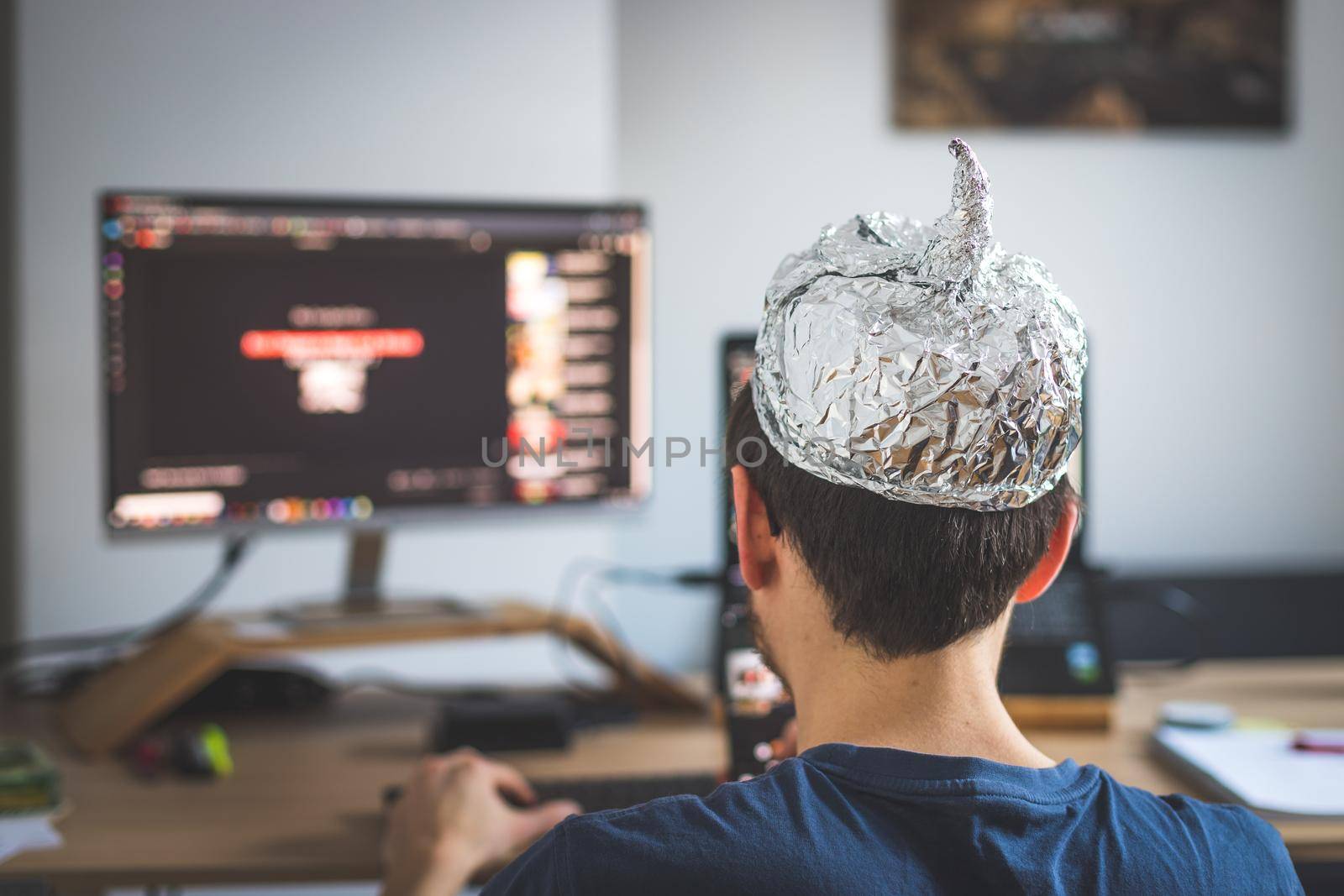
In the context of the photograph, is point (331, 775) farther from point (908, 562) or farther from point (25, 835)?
point (908, 562)

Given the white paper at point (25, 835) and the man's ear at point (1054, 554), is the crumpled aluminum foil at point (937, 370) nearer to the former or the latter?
the man's ear at point (1054, 554)

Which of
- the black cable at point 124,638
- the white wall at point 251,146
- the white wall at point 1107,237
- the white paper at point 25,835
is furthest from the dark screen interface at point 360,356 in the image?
the white wall at point 1107,237

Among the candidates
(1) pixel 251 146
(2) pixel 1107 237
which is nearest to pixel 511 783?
(1) pixel 251 146

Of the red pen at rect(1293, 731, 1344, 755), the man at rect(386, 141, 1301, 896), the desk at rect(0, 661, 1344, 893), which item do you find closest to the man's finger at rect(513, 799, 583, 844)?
the desk at rect(0, 661, 1344, 893)

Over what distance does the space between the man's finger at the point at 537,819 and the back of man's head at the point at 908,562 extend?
44 cm

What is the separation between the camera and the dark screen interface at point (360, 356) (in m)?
1.40

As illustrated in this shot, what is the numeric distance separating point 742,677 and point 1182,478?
2.68 metres

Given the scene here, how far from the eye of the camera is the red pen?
119 centimetres

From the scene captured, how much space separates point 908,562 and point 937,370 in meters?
A: 0.11

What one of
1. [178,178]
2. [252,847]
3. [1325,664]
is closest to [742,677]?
[252,847]

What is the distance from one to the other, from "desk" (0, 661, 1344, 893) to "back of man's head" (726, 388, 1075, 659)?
50cm

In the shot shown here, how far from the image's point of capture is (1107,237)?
3.39 m

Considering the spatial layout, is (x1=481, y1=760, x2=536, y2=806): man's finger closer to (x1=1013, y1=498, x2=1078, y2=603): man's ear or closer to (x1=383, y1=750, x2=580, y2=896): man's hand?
Answer: (x1=383, y1=750, x2=580, y2=896): man's hand

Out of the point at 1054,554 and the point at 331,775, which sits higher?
the point at 1054,554
